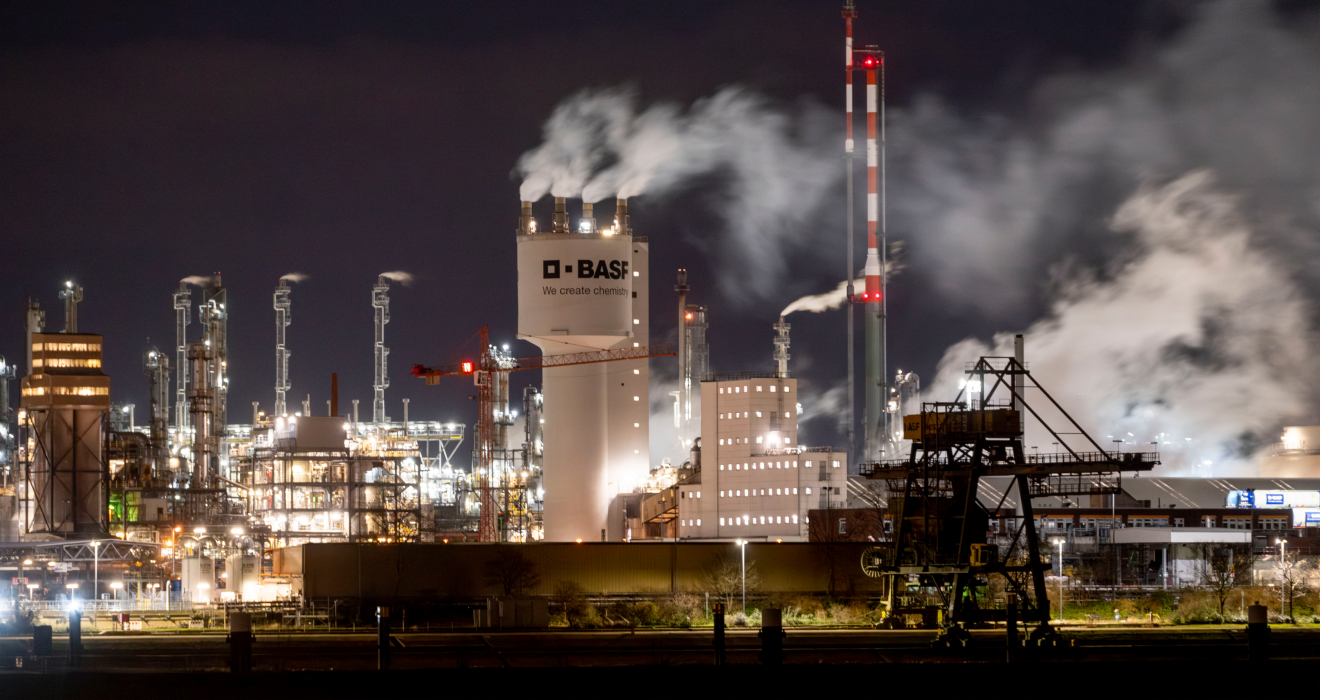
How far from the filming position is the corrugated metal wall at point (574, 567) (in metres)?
80.1

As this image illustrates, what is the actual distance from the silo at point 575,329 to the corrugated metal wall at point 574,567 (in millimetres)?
31301

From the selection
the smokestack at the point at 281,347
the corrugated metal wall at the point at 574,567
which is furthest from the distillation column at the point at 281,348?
the corrugated metal wall at the point at 574,567

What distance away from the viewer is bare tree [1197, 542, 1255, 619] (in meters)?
79.4

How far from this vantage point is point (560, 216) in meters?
116

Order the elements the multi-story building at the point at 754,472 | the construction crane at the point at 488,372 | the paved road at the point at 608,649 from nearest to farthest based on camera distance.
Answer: the paved road at the point at 608,649 → the construction crane at the point at 488,372 → the multi-story building at the point at 754,472

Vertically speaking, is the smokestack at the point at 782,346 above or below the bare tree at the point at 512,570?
above

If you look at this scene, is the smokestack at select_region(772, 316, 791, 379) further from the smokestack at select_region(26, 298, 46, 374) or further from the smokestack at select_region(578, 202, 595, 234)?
the smokestack at select_region(26, 298, 46, 374)

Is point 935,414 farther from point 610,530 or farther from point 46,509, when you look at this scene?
point 46,509

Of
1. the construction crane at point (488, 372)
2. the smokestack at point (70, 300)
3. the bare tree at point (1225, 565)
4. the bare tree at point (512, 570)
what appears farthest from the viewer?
the smokestack at point (70, 300)

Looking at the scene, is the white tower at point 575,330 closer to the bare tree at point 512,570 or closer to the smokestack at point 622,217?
the smokestack at point 622,217

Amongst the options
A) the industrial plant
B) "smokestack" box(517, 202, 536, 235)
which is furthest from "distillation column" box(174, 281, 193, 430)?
"smokestack" box(517, 202, 536, 235)

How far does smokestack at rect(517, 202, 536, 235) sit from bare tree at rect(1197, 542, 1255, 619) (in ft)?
175

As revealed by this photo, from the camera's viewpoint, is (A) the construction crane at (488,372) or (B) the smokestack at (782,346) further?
(B) the smokestack at (782,346)

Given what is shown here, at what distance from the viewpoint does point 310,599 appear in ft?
253
